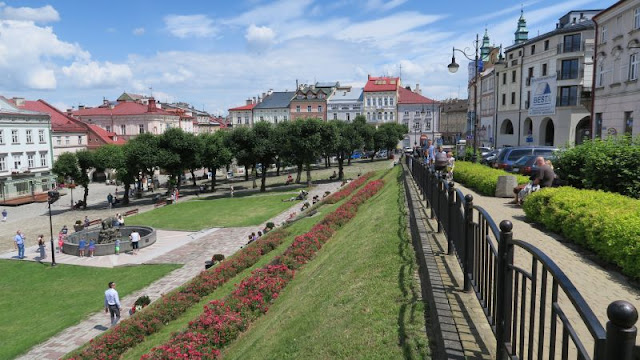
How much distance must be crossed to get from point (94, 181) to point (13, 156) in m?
16.5

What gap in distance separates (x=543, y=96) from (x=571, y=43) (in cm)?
614

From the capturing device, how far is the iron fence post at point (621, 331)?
2097 mm

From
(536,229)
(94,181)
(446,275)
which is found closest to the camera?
(446,275)

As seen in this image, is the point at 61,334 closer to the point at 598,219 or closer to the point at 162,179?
the point at 598,219

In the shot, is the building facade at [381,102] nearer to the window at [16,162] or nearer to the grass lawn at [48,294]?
the window at [16,162]

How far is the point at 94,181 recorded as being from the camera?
7306cm

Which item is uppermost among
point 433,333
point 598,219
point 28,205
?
point 598,219

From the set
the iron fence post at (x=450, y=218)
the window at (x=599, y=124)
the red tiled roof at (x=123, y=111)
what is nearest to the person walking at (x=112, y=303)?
the iron fence post at (x=450, y=218)

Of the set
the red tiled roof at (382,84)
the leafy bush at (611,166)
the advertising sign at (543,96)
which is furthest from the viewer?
the red tiled roof at (382,84)

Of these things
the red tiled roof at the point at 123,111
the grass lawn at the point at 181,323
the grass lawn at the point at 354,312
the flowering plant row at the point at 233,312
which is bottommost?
the grass lawn at the point at 181,323

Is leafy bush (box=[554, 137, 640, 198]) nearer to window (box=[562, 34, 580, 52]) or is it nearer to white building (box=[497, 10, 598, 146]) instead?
white building (box=[497, 10, 598, 146])

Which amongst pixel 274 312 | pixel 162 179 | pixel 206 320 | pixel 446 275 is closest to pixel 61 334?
pixel 206 320

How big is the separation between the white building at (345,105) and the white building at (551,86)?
4150 cm

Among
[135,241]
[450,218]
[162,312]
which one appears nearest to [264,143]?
[135,241]
